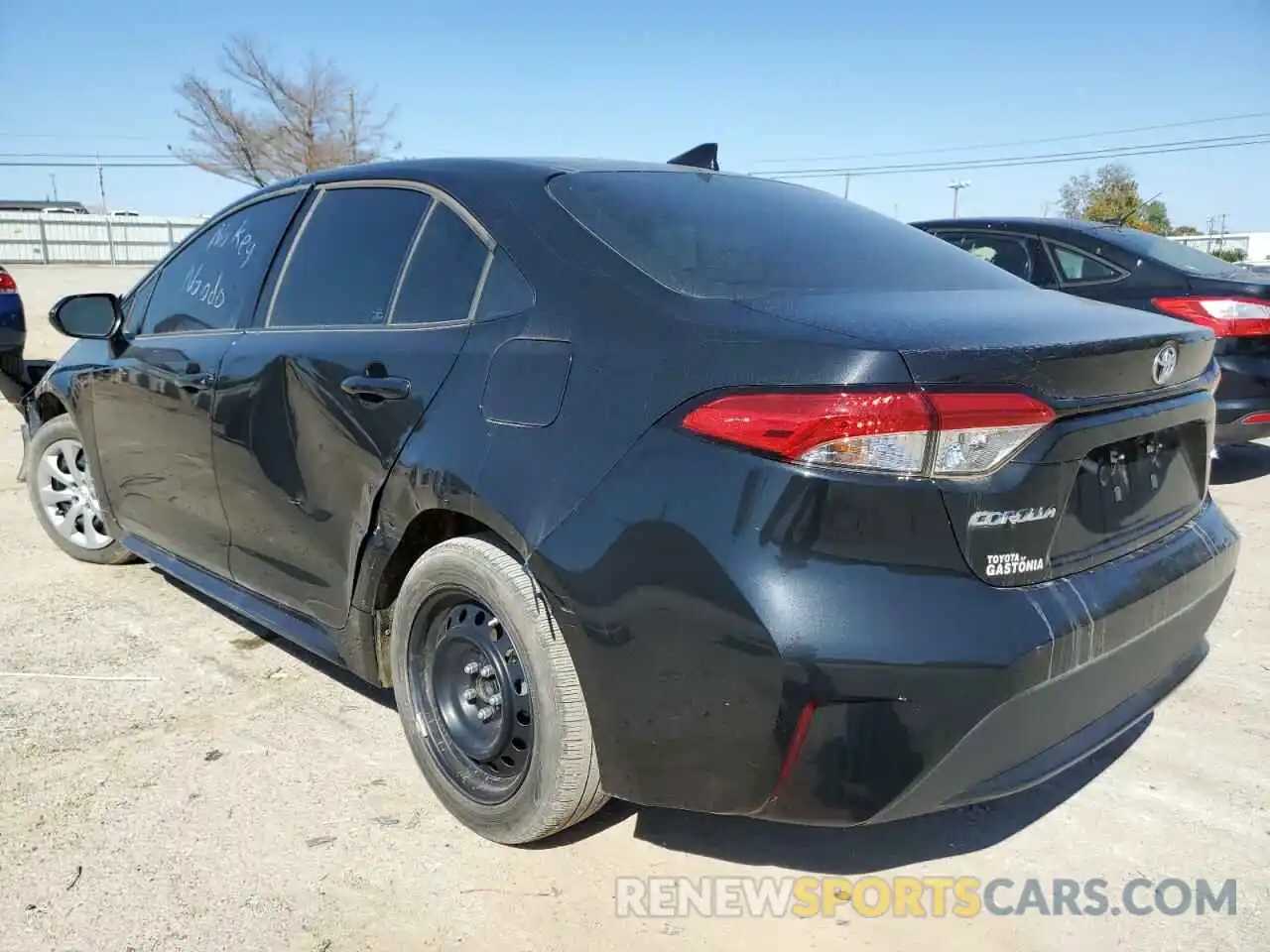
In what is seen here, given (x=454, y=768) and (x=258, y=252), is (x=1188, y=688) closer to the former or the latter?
(x=454, y=768)

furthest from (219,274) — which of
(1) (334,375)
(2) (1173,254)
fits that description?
Answer: (2) (1173,254)

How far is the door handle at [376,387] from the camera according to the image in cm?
241

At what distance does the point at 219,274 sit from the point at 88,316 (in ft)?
2.62

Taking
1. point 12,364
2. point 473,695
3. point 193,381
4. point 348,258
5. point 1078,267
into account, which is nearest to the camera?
point 473,695

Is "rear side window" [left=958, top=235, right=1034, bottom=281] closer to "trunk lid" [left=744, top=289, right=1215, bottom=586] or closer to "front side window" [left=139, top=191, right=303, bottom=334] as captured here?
"trunk lid" [left=744, top=289, right=1215, bottom=586]

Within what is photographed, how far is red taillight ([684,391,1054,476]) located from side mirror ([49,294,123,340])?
3047 mm

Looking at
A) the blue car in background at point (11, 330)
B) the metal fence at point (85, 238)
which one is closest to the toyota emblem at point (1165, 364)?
the blue car in background at point (11, 330)

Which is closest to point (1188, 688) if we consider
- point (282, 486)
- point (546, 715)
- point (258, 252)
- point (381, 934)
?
point (546, 715)

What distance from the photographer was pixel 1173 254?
5930 millimetres

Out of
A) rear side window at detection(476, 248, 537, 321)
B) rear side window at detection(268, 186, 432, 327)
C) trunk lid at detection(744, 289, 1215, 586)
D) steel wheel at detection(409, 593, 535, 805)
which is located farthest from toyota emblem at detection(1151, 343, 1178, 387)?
rear side window at detection(268, 186, 432, 327)

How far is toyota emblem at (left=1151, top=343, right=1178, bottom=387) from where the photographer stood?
6.91 ft

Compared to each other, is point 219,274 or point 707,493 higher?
point 219,274

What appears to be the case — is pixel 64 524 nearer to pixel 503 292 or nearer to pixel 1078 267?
pixel 503 292

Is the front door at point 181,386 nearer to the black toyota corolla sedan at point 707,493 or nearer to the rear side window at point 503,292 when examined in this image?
the black toyota corolla sedan at point 707,493
